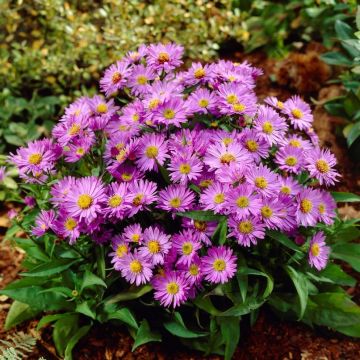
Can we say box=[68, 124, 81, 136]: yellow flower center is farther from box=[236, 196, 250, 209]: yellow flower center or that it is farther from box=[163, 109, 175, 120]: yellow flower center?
box=[236, 196, 250, 209]: yellow flower center

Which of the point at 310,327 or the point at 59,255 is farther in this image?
the point at 310,327

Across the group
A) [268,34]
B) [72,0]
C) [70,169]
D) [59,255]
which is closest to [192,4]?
[268,34]

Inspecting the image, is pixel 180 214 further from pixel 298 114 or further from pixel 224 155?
pixel 298 114

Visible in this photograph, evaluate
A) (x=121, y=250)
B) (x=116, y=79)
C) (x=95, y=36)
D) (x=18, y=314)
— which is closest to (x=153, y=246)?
(x=121, y=250)

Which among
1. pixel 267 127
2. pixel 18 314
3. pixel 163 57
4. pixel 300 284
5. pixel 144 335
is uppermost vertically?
pixel 163 57

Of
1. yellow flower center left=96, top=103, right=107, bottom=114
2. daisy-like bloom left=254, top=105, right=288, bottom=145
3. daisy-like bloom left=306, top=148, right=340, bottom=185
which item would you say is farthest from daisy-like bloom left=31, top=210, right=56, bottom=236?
daisy-like bloom left=306, top=148, right=340, bottom=185

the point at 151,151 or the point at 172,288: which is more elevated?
the point at 151,151

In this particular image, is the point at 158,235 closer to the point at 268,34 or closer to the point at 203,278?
the point at 203,278
